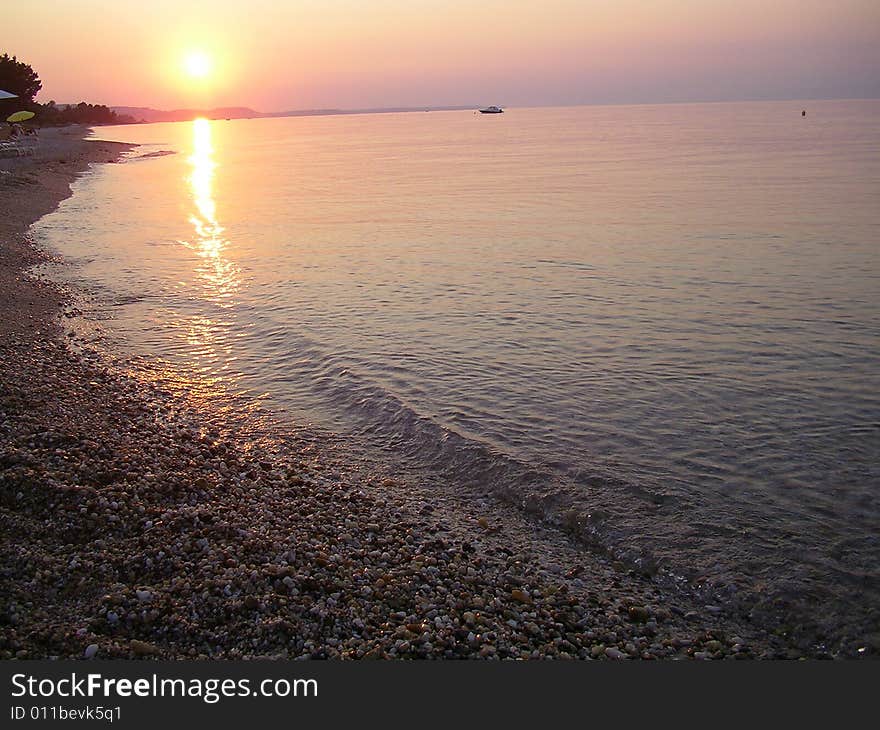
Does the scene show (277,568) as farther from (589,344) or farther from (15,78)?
(15,78)

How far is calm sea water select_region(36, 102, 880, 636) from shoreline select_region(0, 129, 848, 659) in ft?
3.09

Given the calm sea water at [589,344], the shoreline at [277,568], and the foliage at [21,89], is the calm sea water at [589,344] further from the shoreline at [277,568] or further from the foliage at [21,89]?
the foliage at [21,89]

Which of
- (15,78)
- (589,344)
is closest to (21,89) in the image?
(15,78)

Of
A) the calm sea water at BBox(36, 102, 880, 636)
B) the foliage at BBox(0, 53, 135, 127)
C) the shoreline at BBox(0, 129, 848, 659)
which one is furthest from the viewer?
the foliage at BBox(0, 53, 135, 127)

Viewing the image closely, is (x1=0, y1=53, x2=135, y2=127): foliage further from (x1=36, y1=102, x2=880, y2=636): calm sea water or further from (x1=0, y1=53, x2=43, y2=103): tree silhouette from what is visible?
(x1=36, y1=102, x2=880, y2=636): calm sea water

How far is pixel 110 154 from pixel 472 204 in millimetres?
55997

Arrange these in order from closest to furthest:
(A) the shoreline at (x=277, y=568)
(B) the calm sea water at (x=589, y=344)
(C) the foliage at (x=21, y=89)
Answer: (A) the shoreline at (x=277, y=568) → (B) the calm sea water at (x=589, y=344) → (C) the foliage at (x=21, y=89)

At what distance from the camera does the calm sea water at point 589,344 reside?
334 inches

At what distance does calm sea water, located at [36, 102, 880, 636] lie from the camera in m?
8.49

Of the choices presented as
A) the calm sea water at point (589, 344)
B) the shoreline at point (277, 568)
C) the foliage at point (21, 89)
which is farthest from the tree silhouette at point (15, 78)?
the shoreline at point (277, 568)

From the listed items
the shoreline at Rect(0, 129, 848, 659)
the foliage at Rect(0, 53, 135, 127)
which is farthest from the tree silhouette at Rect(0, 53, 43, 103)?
the shoreline at Rect(0, 129, 848, 659)

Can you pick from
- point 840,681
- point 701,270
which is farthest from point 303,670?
point 701,270

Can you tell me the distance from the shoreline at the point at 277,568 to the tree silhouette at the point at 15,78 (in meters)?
99.1

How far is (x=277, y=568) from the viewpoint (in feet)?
21.5
